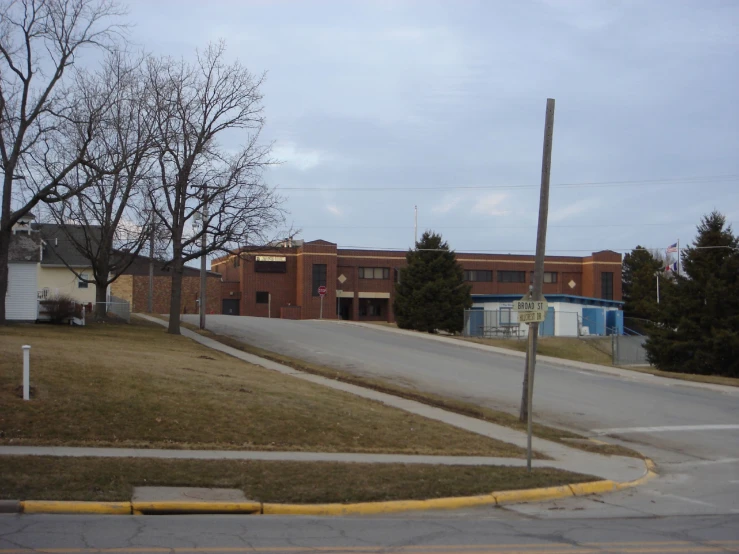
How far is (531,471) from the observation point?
1217cm

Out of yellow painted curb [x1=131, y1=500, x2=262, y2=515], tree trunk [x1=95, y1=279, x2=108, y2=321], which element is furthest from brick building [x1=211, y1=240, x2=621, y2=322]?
yellow painted curb [x1=131, y1=500, x2=262, y2=515]

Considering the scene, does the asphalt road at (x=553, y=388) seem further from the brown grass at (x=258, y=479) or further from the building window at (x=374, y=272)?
the building window at (x=374, y=272)

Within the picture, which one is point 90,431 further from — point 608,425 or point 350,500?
point 608,425

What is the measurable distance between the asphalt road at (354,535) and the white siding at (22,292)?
1240 inches

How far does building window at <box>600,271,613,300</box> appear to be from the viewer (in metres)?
78.9

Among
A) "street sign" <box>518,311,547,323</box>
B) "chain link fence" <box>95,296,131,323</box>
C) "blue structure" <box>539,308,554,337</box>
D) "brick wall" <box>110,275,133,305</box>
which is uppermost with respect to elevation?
"brick wall" <box>110,275,133,305</box>

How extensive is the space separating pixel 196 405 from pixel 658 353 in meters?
28.4

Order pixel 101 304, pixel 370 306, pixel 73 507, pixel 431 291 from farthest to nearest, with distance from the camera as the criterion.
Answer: pixel 370 306
pixel 431 291
pixel 101 304
pixel 73 507

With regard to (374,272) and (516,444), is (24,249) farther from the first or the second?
(374,272)

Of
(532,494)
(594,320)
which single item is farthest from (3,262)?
(594,320)

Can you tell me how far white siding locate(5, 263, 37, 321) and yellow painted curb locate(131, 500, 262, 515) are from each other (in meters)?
31.0

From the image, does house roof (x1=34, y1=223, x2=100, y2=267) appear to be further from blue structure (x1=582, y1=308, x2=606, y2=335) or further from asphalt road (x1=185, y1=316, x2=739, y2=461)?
blue structure (x1=582, y1=308, x2=606, y2=335)

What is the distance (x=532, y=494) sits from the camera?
1105cm

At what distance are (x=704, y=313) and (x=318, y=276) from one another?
41.4 meters
